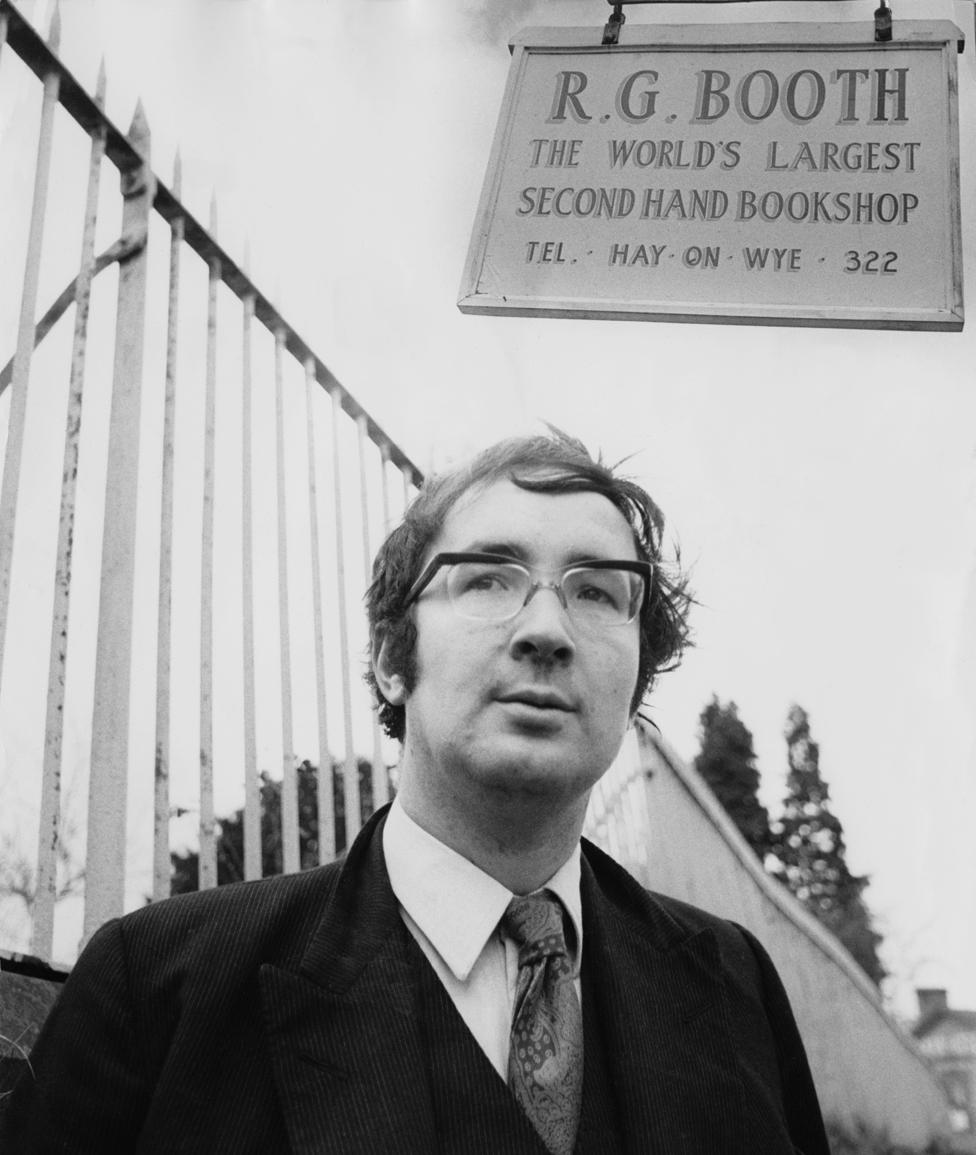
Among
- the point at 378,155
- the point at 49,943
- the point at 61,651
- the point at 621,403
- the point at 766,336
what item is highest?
the point at 378,155

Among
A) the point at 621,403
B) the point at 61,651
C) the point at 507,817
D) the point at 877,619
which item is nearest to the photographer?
the point at 507,817

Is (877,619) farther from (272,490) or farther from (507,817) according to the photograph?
(272,490)

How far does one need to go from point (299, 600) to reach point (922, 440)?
115 centimetres

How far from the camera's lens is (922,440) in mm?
1986

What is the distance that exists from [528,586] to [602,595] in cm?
12

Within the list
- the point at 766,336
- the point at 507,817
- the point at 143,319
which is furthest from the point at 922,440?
the point at 143,319

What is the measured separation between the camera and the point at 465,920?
1.33 metres

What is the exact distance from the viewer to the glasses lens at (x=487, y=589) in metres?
1.46

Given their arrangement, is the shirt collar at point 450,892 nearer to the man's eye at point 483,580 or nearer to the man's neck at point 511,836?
the man's neck at point 511,836

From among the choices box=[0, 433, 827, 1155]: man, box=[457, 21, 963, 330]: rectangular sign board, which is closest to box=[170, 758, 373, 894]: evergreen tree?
box=[0, 433, 827, 1155]: man

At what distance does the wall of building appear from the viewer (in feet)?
5.69

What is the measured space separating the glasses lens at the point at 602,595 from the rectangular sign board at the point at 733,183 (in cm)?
54

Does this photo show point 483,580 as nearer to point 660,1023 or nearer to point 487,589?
A: point 487,589

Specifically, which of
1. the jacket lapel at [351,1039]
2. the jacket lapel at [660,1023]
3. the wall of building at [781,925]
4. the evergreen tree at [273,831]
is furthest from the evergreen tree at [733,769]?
the jacket lapel at [351,1039]
